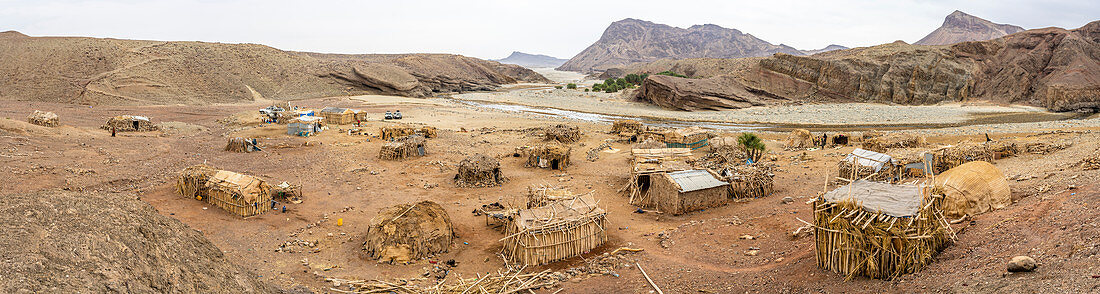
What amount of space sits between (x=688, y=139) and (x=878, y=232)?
62.2 ft

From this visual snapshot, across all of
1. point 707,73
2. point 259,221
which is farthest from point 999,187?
point 707,73

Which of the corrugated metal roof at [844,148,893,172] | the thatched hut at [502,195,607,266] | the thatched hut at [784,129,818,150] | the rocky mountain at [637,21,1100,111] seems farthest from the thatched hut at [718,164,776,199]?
the rocky mountain at [637,21,1100,111]

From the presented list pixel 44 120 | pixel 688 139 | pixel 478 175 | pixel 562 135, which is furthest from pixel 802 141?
pixel 44 120

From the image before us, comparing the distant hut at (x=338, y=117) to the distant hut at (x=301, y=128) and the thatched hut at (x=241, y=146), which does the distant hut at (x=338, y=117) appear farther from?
the thatched hut at (x=241, y=146)

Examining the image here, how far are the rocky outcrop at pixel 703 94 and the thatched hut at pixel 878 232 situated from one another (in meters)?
49.5

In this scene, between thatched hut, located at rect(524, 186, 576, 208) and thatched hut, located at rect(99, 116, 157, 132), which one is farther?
thatched hut, located at rect(99, 116, 157, 132)

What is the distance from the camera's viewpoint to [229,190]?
1481 cm

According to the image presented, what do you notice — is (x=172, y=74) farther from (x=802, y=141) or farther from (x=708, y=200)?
(x=708, y=200)

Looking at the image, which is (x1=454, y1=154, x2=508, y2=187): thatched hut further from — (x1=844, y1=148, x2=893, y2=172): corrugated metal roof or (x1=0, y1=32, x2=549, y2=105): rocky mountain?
(x1=0, y1=32, x2=549, y2=105): rocky mountain

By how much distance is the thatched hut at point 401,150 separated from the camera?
920 inches

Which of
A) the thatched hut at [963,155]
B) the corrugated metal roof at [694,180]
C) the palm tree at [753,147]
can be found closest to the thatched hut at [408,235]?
the corrugated metal roof at [694,180]

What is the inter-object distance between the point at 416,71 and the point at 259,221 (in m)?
80.8

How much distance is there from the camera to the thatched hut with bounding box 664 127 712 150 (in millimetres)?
27081

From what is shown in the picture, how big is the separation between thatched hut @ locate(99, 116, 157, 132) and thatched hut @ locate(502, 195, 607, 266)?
2799 centimetres
